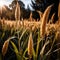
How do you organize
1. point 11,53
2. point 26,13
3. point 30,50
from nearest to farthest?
point 30,50 < point 11,53 < point 26,13

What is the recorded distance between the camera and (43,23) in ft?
4.92

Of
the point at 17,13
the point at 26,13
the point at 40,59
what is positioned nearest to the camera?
the point at 40,59

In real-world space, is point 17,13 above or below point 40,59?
above

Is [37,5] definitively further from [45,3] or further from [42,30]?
[42,30]

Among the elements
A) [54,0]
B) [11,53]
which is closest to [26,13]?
[54,0]

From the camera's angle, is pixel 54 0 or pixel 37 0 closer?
pixel 54 0

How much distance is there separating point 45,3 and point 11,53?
2508cm

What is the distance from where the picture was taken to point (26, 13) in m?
24.2

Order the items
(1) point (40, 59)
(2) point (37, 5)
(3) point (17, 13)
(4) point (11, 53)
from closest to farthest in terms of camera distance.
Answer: (1) point (40, 59) < (3) point (17, 13) < (4) point (11, 53) < (2) point (37, 5)

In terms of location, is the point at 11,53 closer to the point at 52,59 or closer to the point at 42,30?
the point at 52,59

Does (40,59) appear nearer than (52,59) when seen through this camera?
Yes

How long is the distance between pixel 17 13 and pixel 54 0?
76.4 feet

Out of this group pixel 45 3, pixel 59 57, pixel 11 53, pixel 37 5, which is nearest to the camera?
pixel 59 57

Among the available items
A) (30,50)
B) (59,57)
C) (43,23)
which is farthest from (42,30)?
(59,57)
